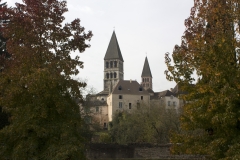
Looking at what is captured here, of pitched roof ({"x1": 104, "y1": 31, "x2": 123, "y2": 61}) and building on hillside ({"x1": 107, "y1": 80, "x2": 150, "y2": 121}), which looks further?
pitched roof ({"x1": 104, "y1": 31, "x2": 123, "y2": 61})

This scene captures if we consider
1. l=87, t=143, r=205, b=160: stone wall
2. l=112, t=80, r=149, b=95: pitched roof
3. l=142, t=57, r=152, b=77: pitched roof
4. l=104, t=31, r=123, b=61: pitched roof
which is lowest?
l=87, t=143, r=205, b=160: stone wall

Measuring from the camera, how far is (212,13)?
42.1 feet

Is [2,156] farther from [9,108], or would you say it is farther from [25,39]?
[25,39]

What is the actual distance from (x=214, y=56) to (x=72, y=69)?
5193 mm

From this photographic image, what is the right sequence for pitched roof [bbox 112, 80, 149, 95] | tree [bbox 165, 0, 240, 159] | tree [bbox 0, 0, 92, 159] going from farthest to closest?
pitched roof [bbox 112, 80, 149, 95] → tree [bbox 0, 0, 92, 159] → tree [bbox 165, 0, 240, 159]

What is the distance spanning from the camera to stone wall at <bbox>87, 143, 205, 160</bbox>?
32.6 meters

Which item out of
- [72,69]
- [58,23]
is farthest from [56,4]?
[72,69]

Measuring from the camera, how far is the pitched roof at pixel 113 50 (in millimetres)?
109125

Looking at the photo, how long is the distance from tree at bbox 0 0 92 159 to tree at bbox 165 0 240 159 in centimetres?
385

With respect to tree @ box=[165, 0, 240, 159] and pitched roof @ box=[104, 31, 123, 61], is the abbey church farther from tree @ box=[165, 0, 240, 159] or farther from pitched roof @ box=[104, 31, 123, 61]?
tree @ box=[165, 0, 240, 159]

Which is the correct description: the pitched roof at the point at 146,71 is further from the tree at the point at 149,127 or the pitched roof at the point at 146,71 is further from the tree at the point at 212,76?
the tree at the point at 212,76

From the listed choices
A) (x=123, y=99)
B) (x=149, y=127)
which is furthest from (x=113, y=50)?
(x=149, y=127)

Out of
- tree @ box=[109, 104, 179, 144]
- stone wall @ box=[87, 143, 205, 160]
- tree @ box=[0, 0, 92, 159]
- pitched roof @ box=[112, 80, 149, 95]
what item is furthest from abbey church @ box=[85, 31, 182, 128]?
tree @ box=[0, 0, 92, 159]

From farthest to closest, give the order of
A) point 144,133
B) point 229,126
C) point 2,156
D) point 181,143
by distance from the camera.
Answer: point 144,133 < point 181,143 < point 2,156 < point 229,126
